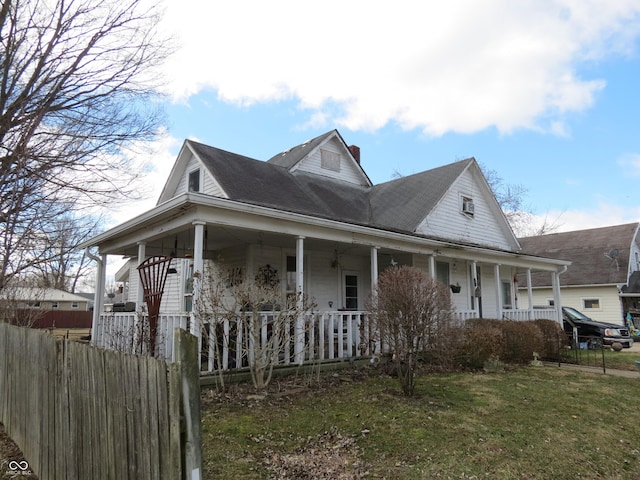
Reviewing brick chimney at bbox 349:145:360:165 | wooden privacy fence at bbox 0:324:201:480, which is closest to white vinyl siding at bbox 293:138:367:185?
brick chimney at bbox 349:145:360:165

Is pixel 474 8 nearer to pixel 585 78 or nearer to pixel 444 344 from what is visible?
pixel 585 78

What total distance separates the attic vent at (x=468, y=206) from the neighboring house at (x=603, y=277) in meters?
12.6

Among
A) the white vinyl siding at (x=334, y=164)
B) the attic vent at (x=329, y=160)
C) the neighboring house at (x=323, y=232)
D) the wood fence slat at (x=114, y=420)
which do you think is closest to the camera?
the wood fence slat at (x=114, y=420)

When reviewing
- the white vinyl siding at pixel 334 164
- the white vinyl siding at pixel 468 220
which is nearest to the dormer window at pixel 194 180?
the white vinyl siding at pixel 334 164

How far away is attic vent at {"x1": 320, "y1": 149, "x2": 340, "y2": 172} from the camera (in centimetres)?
1656

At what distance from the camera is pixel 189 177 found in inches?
568

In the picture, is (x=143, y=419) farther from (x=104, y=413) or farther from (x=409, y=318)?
(x=409, y=318)

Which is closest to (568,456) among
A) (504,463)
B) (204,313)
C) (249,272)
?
(504,463)

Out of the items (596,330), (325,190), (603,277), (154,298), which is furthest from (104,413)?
(603,277)

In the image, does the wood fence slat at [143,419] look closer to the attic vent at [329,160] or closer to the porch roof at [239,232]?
the porch roof at [239,232]

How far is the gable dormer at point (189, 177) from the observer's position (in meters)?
13.0

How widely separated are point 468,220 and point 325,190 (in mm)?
5523

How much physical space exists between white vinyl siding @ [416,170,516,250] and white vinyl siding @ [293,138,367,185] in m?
4.11

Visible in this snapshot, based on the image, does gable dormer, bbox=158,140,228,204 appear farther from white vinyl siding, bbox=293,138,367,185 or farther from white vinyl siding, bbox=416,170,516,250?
white vinyl siding, bbox=416,170,516,250
